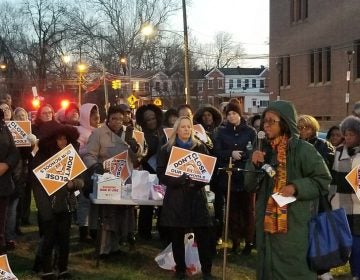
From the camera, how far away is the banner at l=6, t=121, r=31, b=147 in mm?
8008

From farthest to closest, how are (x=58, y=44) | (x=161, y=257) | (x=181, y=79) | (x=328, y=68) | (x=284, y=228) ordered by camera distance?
(x=181, y=79), (x=58, y=44), (x=328, y=68), (x=161, y=257), (x=284, y=228)

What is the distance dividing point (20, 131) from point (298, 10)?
133 ft

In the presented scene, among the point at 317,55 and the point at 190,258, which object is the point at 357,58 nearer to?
the point at 317,55

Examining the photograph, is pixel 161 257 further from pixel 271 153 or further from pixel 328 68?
pixel 328 68

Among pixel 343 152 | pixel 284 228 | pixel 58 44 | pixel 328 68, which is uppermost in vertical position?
pixel 58 44

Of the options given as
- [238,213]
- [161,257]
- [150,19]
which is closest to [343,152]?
[238,213]

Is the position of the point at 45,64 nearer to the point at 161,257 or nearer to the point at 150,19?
the point at 150,19

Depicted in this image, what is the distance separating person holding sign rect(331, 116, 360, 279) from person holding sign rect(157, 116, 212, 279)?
1534 mm

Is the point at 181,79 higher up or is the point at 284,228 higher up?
the point at 181,79

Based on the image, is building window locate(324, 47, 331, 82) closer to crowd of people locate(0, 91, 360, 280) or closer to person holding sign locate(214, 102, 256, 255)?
crowd of people locate(0, 91, 360, 280)

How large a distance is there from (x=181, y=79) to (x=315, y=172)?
74526 mm

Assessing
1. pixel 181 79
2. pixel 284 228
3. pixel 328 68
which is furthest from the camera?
pixel 181 79

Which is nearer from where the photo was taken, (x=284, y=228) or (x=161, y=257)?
(x=284, y=228)

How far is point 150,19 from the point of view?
5806 centimetres
